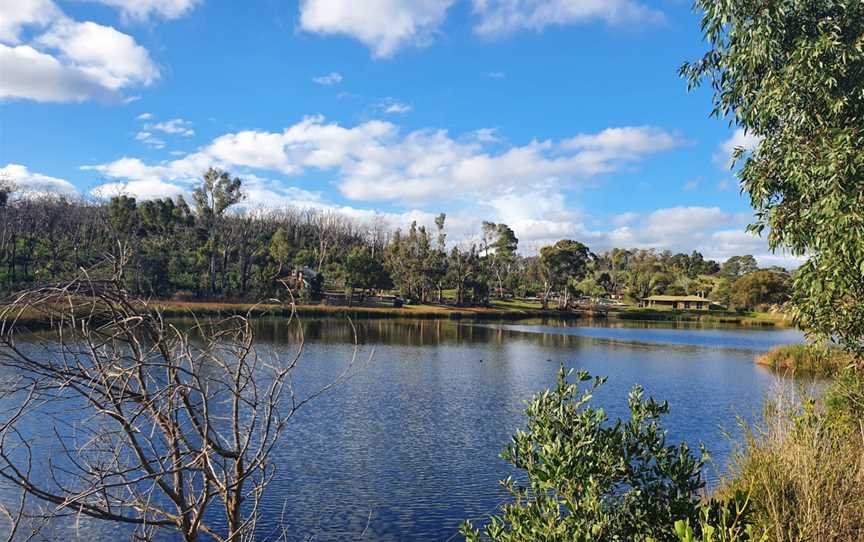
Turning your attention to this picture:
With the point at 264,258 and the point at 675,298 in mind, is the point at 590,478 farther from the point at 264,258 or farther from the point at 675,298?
the point at 675,298

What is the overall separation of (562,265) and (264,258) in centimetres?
4602

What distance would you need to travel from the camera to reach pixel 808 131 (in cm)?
830

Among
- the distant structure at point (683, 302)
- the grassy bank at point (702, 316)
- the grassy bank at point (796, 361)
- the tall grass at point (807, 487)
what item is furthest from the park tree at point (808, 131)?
the distant structure at point (683, 302)

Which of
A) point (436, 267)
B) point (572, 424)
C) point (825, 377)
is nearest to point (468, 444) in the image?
point (572, 424)

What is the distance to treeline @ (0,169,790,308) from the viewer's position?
62906mm

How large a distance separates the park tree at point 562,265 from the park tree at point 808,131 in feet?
283

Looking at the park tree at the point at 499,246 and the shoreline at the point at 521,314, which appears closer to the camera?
the shoreline at the point at 521,314

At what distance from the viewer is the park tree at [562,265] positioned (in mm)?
95438

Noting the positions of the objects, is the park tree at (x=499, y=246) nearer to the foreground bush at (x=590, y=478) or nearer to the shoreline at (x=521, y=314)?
the shoreline at (x=521, y=314)

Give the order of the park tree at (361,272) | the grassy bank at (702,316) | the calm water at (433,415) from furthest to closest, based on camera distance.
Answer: the grassy bank at (702,316), the park tree at (361,272), the calm water at (433,415)

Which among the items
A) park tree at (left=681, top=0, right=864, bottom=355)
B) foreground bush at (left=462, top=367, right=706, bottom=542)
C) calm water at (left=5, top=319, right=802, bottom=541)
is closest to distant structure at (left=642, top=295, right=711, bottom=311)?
calm water at (left=5, top=319, right=802, bottom=541)

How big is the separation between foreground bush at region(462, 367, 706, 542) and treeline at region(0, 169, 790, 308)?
44.0m

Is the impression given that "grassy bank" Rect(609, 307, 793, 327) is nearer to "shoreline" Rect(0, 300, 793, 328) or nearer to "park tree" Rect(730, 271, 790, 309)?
"shoreline" Rect(0, 300, 793, 328)

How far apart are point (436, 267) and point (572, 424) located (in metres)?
79.0
